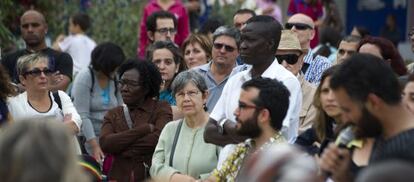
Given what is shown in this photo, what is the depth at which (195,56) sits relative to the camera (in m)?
11.3

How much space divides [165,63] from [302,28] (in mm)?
1421

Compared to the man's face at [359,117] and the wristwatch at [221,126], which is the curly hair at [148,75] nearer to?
the wristwatch at [221,126]

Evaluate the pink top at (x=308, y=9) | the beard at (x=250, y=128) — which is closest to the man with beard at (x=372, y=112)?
the beard at (x=250, y=128)

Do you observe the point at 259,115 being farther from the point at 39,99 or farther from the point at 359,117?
the point at 39,99

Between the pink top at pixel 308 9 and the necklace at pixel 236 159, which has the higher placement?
the necklace at pixel 236 159

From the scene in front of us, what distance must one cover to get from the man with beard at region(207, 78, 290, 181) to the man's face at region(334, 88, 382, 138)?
108cm

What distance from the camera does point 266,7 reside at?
18.2m

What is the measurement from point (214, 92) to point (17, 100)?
1.65 m

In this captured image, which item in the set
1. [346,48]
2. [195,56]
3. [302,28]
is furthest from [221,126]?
[302,28]

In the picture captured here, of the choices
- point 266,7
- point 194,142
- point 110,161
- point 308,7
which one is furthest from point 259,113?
point 266,7

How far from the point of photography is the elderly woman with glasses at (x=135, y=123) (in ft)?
30.6

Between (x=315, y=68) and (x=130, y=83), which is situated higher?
(x=130, y=83)

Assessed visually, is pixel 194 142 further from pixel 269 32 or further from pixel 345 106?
pixel 345 106

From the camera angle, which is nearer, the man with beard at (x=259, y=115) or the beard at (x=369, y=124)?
the beard at (x=369, y=124)
